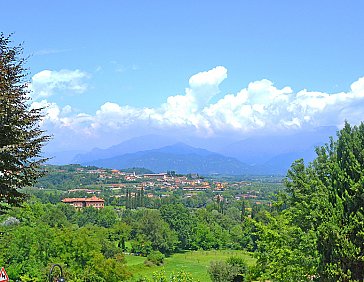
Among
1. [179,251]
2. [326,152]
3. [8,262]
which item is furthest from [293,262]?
[179,251]

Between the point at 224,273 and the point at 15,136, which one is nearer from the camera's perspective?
the point at 15,136

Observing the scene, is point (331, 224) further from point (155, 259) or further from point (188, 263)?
point (188, 263)

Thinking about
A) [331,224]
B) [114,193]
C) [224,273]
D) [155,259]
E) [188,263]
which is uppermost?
[331,224]

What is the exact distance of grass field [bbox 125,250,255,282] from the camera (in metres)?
48.7

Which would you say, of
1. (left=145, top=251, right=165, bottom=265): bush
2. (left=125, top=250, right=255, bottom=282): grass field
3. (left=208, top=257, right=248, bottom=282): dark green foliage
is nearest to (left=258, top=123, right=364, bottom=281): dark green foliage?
(left=208, top=257, right=248, bottom=282): dark green foliage

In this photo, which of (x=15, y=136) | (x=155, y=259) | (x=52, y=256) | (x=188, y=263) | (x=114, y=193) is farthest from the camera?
(x=114, y=193)

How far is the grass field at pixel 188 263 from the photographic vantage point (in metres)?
48.7

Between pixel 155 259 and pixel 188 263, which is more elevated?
pixel 155 259

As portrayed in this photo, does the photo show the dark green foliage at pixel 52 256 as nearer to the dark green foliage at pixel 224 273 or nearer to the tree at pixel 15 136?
the dark green foliage at pixel 224 273

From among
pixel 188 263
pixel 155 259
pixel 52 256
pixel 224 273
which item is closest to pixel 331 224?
pixel 52 256

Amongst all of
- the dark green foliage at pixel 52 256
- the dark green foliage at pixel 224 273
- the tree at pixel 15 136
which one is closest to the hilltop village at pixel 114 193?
the dark green foliage at pixel 224 273

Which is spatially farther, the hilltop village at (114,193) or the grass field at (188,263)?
the hilltop village at (114,193)

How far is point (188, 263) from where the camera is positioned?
58125 mm

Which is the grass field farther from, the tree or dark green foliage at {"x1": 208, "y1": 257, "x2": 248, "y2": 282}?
the tree
